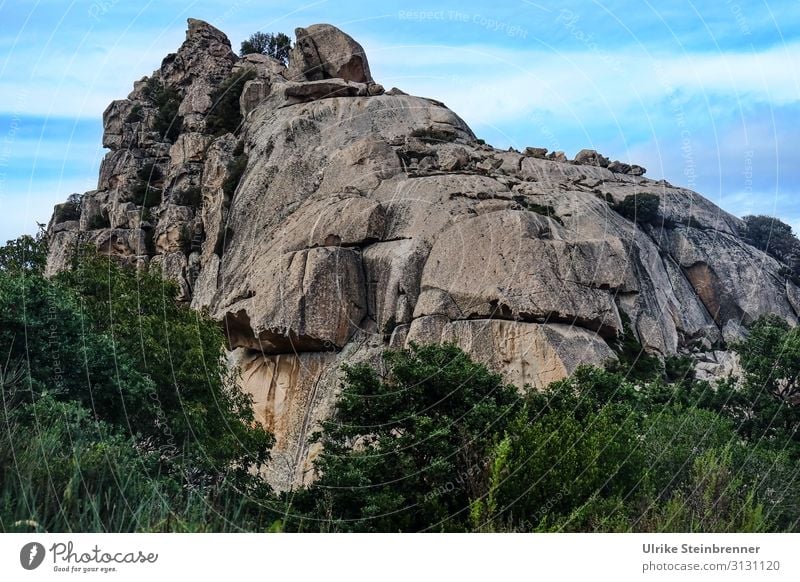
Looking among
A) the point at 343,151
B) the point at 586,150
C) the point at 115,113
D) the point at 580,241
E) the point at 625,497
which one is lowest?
the point at 625,497

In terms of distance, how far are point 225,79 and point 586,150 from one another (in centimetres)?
2598

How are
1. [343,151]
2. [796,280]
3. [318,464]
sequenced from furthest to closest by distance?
[796,280]
[343,151]
[318,464]

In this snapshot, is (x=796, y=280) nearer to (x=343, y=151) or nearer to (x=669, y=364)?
(x=669, y=364)

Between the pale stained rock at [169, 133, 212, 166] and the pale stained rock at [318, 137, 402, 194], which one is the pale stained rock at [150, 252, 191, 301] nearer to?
the pale stained rock at [169, 133, 212, 166]

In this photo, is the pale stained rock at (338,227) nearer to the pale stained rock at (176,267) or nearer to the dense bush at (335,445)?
the pale stained rock at (176,267)

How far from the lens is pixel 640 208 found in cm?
5147

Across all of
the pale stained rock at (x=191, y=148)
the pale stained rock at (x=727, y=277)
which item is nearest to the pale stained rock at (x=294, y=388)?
the pale stained rock at (x=191, y=148)

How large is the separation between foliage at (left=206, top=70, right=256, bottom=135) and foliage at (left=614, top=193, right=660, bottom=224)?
24571mm

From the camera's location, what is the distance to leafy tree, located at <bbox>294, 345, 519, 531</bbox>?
20.6 meters

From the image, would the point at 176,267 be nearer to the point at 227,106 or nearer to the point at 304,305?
the point at 304,305

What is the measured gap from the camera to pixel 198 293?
47.5 meters

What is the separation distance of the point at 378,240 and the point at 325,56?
23477 mm

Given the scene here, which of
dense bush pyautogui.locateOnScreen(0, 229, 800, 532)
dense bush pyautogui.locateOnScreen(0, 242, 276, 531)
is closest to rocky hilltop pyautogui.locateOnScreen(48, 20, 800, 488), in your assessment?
dense bush pyautogui.locateOnScreen(0, 242, 276, 531)
